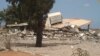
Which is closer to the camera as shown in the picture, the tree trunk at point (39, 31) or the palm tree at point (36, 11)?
the palm tree at point (36, 11)

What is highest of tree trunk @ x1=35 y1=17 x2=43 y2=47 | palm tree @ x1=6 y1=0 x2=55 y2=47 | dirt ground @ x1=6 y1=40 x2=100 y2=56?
palm tree @ x1=6 y1=0 x2=55 y2=47

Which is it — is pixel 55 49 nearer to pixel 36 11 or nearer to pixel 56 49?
pixel 56 49

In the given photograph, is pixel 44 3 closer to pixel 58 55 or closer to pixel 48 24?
pixel 58 55

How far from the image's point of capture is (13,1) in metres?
29.6

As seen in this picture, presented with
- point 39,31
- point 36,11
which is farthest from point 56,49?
point 36,11

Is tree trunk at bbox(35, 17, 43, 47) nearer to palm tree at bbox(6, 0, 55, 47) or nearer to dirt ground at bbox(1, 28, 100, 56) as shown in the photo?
palm tree at bbox(6, 0, 55, 47)

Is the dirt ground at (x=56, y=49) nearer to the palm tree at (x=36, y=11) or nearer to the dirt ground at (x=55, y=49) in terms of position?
the dirt ground at (x=55, y=49)

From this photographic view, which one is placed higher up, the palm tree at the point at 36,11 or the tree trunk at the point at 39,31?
the palm tree at the point at 36,11

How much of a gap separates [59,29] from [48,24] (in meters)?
4.18

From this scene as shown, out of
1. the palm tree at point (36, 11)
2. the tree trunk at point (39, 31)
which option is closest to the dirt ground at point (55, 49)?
the tree trunk at point (39, 31)

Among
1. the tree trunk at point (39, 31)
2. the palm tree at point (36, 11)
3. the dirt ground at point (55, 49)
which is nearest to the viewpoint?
the dirt ground at point (55, 49)

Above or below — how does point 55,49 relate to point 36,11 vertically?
below

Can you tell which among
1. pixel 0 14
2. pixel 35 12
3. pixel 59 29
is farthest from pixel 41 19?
pixel 0 14

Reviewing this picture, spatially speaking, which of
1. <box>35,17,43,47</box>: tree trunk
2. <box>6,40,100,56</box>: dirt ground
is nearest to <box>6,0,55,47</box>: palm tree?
<box>35,17,43,47</box>: tree trunk
